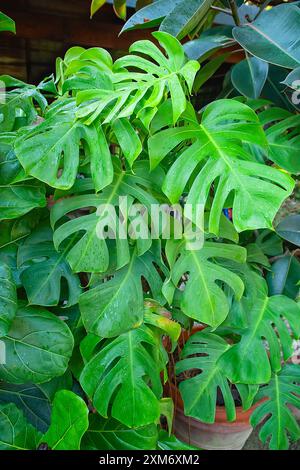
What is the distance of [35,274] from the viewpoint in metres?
0.82

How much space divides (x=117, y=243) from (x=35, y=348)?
0.26 meters

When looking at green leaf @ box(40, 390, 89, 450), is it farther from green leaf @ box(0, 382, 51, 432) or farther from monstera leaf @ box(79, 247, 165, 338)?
green leaf @ box(0, 382, 51, 432)

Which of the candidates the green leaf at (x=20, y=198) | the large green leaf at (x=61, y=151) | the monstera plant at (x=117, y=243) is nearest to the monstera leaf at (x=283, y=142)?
the monstera plant at (x=117, y=243)

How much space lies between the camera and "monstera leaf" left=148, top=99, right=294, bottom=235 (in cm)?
69

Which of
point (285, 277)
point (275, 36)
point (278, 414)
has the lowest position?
point (278, 414)

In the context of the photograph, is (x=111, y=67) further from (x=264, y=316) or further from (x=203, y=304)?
(x=264, y=316)

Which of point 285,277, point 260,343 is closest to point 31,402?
point 260,343

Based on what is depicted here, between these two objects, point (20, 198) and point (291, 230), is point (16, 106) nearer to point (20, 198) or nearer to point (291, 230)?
point (20, 198)

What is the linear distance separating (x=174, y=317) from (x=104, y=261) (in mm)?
300

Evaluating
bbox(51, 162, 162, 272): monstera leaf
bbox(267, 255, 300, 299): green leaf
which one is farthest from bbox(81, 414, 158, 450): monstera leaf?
bbox(267, 255, 300, 299): green leaf

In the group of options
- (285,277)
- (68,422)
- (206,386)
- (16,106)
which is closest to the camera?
(68,422)

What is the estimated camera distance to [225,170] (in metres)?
0.77

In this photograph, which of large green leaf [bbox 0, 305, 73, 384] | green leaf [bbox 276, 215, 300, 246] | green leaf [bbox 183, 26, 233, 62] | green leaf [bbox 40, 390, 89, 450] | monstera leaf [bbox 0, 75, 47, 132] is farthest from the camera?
green leaf [bbox 276, 215, 300, 246]
